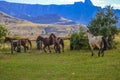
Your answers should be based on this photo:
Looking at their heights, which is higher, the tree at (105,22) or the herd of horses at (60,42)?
the tree at (105,22)

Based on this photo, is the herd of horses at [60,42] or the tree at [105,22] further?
the tree at [105,22]

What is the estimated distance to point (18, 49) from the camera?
42.2m

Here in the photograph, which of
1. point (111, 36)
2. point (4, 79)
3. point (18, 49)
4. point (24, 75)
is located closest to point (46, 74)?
point (24, 75)

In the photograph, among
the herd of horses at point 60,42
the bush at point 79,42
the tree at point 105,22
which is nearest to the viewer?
the herd of horses at point 60,42

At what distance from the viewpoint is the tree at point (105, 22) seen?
144ft

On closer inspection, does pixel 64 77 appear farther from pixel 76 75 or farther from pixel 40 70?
pixel 40 70

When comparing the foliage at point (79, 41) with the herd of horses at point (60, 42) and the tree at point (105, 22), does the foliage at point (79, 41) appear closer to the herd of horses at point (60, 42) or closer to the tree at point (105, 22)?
the tree at point (105, 22)

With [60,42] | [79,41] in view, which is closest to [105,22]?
[79,41]

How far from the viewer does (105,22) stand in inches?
→ 1746

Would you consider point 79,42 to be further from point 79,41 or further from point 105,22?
point 105,22

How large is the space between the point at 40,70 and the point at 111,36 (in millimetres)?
23678

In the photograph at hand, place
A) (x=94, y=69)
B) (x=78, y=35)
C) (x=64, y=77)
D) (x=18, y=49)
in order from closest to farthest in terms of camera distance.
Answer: (x=64, y=77), (x=94, y=69), (x=18, y=49), (x=78, y=35)

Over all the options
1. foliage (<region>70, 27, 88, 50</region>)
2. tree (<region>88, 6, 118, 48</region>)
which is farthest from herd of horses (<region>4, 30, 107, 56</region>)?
tree (<region>88, 6, 118, 48</region>)

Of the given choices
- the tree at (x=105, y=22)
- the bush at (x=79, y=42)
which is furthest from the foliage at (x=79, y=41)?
the tree at (x=105, y=22)
